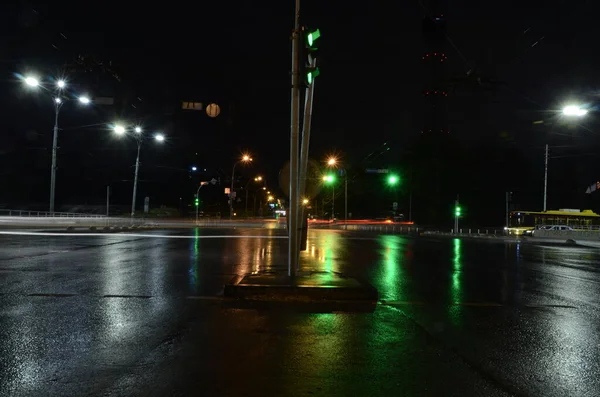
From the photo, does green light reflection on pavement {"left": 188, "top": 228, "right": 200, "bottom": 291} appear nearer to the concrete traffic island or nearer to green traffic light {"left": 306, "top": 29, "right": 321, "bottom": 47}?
the concrete traffic island

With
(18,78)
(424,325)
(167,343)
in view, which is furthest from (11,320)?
(18,78)

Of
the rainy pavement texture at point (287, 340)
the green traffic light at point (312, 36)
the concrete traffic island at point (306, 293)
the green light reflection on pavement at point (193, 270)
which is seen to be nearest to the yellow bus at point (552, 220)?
the green light reflection on pavement at point (193, 270)

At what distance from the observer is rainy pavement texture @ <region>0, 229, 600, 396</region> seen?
4.41 metres

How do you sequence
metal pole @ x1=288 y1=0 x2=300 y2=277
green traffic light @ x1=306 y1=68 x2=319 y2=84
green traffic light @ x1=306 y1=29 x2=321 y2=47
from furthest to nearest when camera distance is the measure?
metal pole @ x1=288 y1=0 x2=300 y2=277, green traffic light @ x1=306 y1=68 x2=319 y2=84, green traffic light @ x1=306 y1=29 x2=321 y2=47

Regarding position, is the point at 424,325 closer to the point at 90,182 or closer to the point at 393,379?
the point at 393,379

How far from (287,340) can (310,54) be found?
561cm

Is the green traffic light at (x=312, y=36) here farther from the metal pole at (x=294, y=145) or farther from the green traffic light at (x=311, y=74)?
the green traffic light at (x=311, y=74)

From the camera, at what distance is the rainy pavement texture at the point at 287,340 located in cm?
441

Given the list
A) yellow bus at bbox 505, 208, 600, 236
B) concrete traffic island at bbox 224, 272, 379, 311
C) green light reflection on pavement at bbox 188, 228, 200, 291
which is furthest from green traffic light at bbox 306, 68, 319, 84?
yellow bus at bbox 505, 208, 600, 236

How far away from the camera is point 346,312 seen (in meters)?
7.45

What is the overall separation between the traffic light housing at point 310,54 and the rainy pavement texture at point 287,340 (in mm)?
4618

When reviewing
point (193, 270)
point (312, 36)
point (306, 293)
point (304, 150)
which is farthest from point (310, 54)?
point (193, 270)

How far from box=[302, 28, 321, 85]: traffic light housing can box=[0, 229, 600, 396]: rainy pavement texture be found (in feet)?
15.2

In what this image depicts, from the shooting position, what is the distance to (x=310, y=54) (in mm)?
8797
